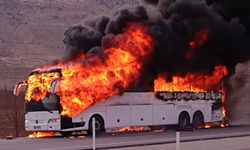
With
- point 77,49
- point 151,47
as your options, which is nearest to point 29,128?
point 77,49

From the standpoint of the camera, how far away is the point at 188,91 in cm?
3027

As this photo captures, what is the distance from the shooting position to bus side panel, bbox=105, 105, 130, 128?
26.2m

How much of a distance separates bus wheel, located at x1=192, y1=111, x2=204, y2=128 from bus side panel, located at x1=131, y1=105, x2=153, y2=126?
303cm

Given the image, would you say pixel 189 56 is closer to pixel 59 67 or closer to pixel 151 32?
pixel 151 32

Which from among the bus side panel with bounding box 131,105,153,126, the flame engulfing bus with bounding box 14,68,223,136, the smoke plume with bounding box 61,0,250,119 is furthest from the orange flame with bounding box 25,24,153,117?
the bus side panel with bounding box 131,105,153,126

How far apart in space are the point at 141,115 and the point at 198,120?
4048mm

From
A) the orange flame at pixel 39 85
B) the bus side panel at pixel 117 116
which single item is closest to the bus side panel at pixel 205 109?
the bus side panel at pixel 117 116

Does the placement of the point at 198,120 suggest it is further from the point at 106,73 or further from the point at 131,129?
the point at 106,73

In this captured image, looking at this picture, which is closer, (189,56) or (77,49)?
(77,49)

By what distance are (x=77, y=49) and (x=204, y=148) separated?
455 inches

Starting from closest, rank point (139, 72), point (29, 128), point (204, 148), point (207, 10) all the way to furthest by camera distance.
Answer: point (204, 148) < point (29, 128) < point (139, 72) < point (207, 10)

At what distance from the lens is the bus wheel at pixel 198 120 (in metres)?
30.1

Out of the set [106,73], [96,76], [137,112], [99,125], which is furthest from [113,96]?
[137,112]

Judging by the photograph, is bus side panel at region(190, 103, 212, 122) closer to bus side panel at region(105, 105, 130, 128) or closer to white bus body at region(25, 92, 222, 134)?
white bus body at region(25, 92, 222, 134)
